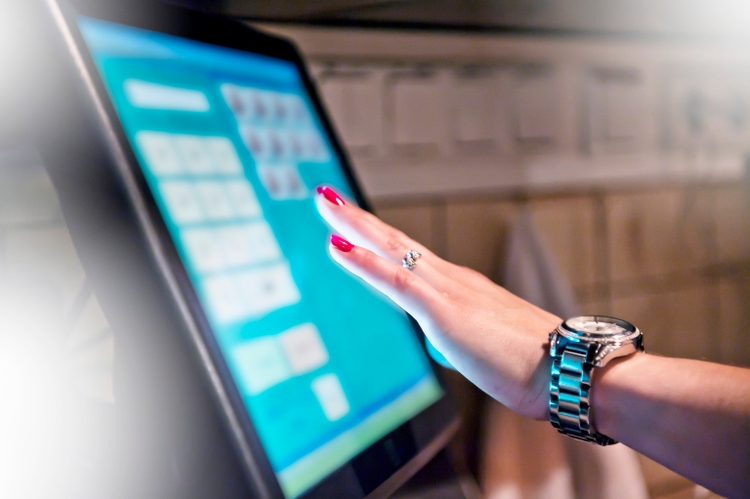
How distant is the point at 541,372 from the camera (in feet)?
1.42

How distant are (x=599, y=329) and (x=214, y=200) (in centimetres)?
30

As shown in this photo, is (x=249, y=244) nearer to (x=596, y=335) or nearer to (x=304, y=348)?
(x=304, y=348)

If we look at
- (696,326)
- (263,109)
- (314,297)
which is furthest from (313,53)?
(696,326)

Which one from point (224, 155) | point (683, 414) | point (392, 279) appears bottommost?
point (683, 414)

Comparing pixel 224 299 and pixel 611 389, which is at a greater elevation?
pixel 224 299

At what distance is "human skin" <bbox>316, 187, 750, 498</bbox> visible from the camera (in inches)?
14.5

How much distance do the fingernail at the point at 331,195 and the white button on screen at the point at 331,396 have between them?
139mm

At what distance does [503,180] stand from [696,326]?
47 centimetres

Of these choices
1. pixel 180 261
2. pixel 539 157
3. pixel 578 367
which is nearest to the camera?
pixel 180 261

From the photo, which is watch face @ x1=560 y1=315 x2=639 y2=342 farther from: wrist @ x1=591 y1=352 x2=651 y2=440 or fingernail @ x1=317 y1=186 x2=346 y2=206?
fingernail @ x1=317 y1=186 x2=346 y2=206

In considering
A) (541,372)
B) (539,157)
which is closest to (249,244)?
(541,372)

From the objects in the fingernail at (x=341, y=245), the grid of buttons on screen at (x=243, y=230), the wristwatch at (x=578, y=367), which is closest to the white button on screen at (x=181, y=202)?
the grid of buttons on screen at (x=243, y=230)

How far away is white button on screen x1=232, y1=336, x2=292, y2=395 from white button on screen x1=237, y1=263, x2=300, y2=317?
21 millimetres

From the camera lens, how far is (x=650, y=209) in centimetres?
91
